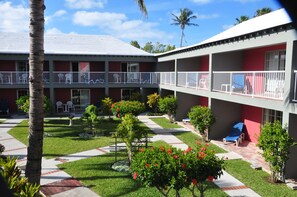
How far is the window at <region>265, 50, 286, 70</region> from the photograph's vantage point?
13.6 m

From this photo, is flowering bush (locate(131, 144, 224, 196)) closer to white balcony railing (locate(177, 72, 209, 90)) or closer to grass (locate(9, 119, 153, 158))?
grass (locate(9, 119, 153, 158))

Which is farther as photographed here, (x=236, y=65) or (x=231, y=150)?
(x=236, y=65)

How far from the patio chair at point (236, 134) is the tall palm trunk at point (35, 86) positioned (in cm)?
1126

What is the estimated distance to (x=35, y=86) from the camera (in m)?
7.17

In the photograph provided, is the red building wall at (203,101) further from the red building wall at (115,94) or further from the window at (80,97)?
the window at (80,97)

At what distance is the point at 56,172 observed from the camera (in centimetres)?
1084

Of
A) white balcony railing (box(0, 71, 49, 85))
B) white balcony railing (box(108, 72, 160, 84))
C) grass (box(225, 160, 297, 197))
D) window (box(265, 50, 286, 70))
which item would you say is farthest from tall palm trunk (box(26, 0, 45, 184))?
white balcony railing (box(108, 72, 160, 84))

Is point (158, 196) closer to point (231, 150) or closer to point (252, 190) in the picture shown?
point (252, 190)

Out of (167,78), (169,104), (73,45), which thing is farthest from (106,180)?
(73,45)

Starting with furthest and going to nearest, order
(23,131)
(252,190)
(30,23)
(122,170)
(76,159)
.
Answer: (23,131) < (76,159) < (122,170) < (252,190) < (30,23)

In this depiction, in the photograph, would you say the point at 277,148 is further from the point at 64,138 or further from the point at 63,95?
the point at 63,95

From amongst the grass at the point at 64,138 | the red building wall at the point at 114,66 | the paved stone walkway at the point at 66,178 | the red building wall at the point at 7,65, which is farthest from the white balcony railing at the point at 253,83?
the red building wall at the point at 7,65

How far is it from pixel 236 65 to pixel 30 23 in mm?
12943

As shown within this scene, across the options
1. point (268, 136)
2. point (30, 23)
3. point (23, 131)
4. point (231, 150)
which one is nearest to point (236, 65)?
point (231, 150)
